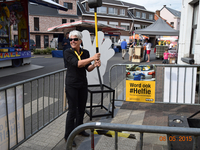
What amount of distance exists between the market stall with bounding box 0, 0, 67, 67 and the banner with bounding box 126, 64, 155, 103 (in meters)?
8.30

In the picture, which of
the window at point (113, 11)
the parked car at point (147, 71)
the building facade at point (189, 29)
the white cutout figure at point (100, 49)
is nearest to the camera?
the parked car at point (147, 71)

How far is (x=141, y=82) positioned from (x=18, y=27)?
1084 cm

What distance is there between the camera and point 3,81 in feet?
28.2

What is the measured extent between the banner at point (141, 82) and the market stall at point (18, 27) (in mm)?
8299

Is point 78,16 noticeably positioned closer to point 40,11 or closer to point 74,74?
point 40,11

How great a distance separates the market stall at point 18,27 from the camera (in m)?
11.2

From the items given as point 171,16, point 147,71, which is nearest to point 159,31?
point 147,71

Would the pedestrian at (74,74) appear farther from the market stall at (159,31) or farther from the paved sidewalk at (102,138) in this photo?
the market stall at (159,31)

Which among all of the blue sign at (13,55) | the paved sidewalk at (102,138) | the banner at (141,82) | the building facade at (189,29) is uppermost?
the building facade at (189,29)

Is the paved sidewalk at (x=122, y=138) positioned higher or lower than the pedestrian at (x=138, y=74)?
lower

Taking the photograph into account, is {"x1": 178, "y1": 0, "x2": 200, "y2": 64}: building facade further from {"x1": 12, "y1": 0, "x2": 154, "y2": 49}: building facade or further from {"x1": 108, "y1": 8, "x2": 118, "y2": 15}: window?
{"x1": 108, "y1": 8, "x2": 118, "y2": 15}: window

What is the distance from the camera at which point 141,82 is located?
15.9 feet

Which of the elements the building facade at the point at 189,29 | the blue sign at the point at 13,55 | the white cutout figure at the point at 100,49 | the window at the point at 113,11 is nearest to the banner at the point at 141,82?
the white cutout figure at the point at 100,49

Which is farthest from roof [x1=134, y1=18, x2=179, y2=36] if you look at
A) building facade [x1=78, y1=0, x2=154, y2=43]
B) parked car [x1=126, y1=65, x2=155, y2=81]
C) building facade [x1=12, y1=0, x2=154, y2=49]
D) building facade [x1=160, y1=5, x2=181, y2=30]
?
building facade [x1=160, y1=5, x2=181, y2=30]
